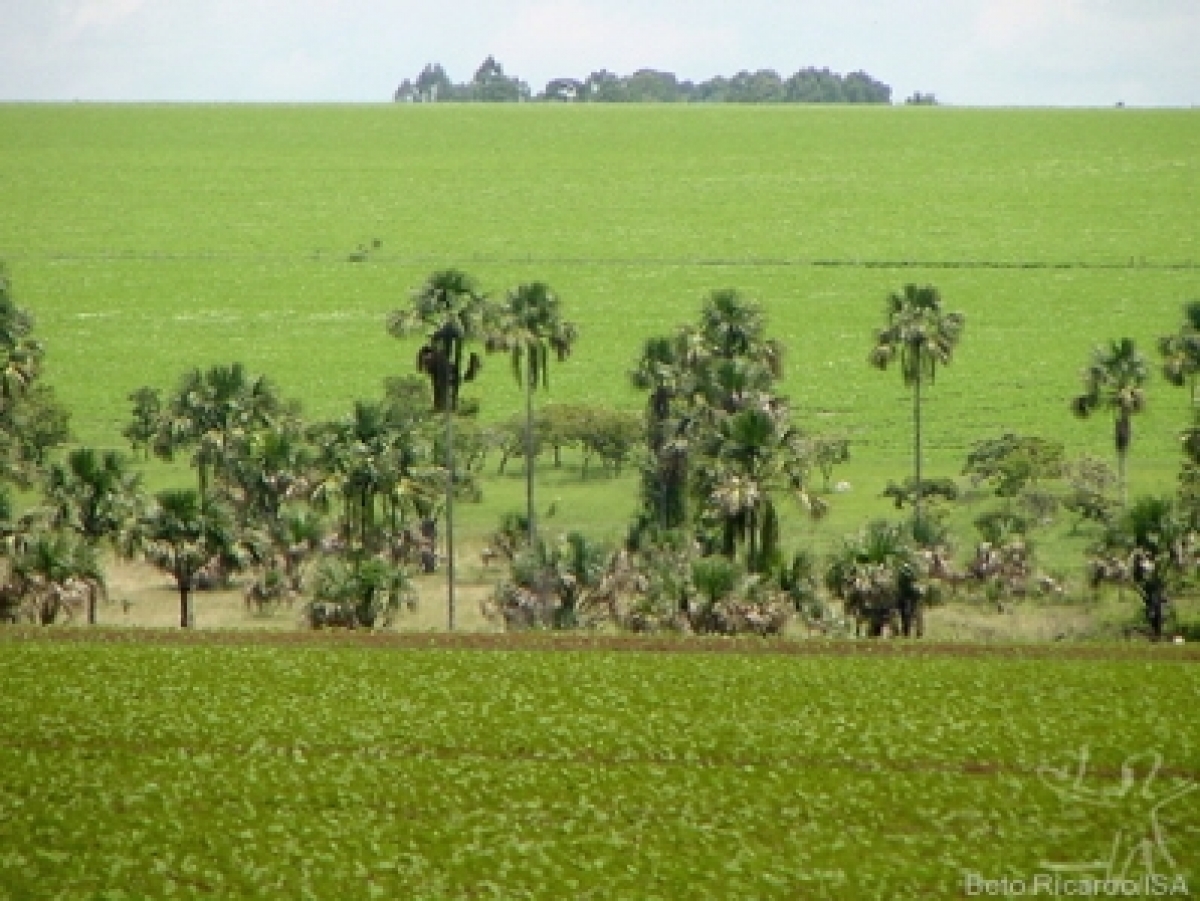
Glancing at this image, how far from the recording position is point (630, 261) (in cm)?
14862

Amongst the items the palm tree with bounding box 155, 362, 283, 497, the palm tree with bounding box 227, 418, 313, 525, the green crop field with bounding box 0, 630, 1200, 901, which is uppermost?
the palm tree with bounding box 155, 362, 283, 497

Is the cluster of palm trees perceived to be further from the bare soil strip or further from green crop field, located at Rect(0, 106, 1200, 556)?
green crop field, located at Rect(0, 106, 1200, 556)

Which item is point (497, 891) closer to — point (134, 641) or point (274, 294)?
point (134, 641)

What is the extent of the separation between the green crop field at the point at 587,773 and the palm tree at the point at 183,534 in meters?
15.1

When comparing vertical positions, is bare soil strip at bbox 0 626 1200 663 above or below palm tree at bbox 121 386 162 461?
below

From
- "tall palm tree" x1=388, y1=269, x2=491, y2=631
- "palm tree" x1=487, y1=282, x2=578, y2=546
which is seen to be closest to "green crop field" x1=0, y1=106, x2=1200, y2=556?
"palm tree" x1=487, y1=282, x2=578, y2=546

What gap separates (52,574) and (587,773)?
27.3m

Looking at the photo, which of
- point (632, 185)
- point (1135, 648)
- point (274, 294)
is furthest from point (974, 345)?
point (1135, 648)

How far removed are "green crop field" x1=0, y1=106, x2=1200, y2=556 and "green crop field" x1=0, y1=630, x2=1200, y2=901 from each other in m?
43.3

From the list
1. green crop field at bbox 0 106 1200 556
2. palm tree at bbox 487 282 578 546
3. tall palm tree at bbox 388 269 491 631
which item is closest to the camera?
tall palm tree at bbox 388 269 491 631

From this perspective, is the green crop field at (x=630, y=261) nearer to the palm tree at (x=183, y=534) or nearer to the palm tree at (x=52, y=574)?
the palm tree at (x=183, y=534)

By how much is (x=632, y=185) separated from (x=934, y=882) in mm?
154663

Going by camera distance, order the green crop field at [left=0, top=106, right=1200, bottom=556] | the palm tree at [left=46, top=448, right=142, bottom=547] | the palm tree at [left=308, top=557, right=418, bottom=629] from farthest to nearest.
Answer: the green crop field at [left=0, top=106, right=1200, bottom=556] → the palm tree at [left=46, top=448, right=142, bottom=547] → the palm tree at [left=308, top=557, right=418, bottom=629]

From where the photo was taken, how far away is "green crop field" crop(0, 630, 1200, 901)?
2825cm
